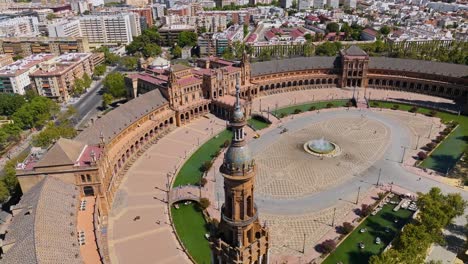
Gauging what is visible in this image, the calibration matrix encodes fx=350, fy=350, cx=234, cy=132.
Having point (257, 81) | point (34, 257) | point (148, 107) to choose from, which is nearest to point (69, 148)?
point (34, 257)

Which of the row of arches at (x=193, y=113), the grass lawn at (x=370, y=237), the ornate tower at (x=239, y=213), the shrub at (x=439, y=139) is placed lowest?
the grass lawn at (x=370, y=237)

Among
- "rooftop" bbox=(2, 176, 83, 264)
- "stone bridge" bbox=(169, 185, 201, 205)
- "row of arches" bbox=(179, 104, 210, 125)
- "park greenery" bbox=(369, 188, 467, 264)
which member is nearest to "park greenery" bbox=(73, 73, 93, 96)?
"row of arches" bbox=(179, 104, 210, 125)

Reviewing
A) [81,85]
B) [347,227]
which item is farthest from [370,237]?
[81,85]

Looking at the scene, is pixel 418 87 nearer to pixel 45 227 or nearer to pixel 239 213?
pixel 239 213

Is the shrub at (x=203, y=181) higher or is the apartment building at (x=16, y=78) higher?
the apartment building at (x=16, y=78)

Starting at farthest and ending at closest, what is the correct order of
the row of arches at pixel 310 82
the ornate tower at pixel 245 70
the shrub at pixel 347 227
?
the row of arches at pixel 310 82 → the ornate tower at pixel 245 70 → the shrub at pixel 347 227

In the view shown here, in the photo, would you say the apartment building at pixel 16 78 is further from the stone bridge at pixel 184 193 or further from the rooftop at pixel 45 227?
the stone bridge at pixel 184 193

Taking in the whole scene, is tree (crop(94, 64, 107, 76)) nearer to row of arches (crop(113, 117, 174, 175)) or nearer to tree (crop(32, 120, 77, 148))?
row of arches (crop(113, 117, 174, 175))

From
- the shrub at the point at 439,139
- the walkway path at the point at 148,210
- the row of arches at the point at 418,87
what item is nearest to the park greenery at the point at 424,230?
the walkway path at the point at 148,210
